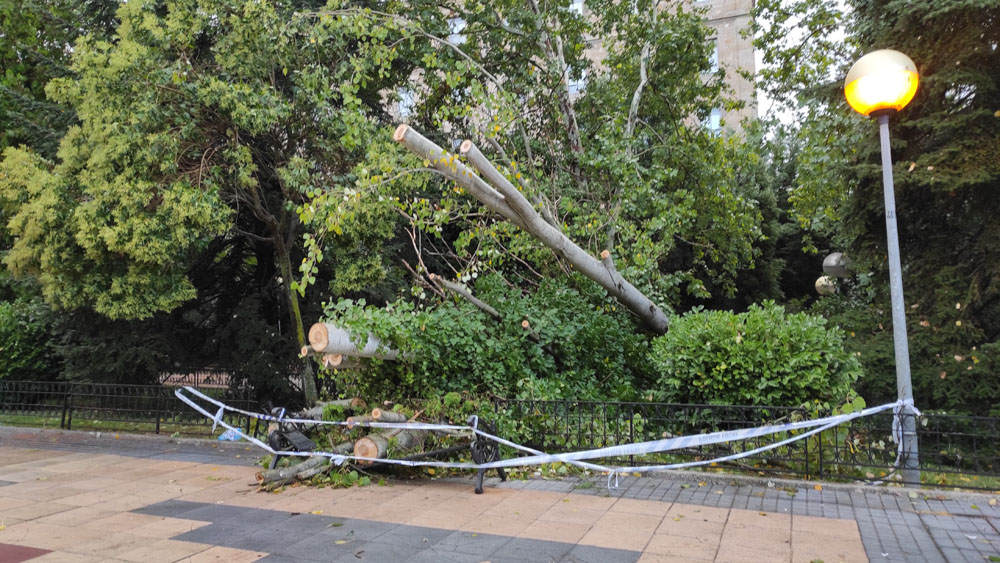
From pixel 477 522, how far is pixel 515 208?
4269 mm

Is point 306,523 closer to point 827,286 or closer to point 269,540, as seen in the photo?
point 269,540

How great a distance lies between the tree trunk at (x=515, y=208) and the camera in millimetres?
7383

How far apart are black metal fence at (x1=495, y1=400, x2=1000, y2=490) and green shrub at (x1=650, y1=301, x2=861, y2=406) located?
38 cm

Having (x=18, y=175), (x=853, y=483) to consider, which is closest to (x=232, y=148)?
(x=18, y=175)

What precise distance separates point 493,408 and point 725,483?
2870 mm

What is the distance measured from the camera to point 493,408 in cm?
820

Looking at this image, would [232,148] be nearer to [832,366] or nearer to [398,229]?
[398,229]

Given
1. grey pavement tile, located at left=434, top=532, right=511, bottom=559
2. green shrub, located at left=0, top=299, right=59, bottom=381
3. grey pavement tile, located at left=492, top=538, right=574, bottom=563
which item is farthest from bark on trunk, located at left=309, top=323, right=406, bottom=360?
green shrub, located at left=0, top=299, right=59, bottom=381

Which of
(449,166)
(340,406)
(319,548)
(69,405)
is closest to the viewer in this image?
(319,548)

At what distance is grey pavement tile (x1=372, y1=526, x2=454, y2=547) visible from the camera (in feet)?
16.3

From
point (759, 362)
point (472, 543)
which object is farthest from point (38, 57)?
point (759, 362)

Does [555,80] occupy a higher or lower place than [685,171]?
higher

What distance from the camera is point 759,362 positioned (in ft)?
25.5

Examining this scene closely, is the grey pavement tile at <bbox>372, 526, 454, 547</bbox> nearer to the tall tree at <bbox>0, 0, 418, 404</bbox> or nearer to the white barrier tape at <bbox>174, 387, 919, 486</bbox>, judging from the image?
the white barrier tape at <bbox>174, 387, 919, 486</bbox>
